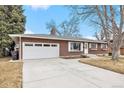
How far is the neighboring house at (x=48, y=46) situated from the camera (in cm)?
1816

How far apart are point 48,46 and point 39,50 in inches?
54.9

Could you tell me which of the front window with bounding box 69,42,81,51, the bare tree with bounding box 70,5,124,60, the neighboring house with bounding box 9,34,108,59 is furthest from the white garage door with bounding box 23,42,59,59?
the bare tree with bounding box 70,5,124,60

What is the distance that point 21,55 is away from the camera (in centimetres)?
1783

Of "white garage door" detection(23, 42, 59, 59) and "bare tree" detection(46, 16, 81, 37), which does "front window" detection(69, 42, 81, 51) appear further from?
"bare tree" detection(46, 16, 81, 37)

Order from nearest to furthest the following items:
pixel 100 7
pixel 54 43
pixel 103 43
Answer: pixel 100 7, pixel 54 43, pixel 103 43

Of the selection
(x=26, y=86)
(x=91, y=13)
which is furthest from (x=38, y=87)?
(x=91, y=13)

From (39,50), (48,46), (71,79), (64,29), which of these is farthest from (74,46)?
(64,29)

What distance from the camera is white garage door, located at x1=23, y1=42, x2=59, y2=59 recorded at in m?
18.2

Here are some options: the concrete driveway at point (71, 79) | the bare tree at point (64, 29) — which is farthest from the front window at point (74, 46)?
the bare tree at point (64, 29)

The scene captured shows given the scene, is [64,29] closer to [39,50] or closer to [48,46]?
[48,46]

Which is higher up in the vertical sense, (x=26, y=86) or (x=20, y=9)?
(x=20, y=9)
